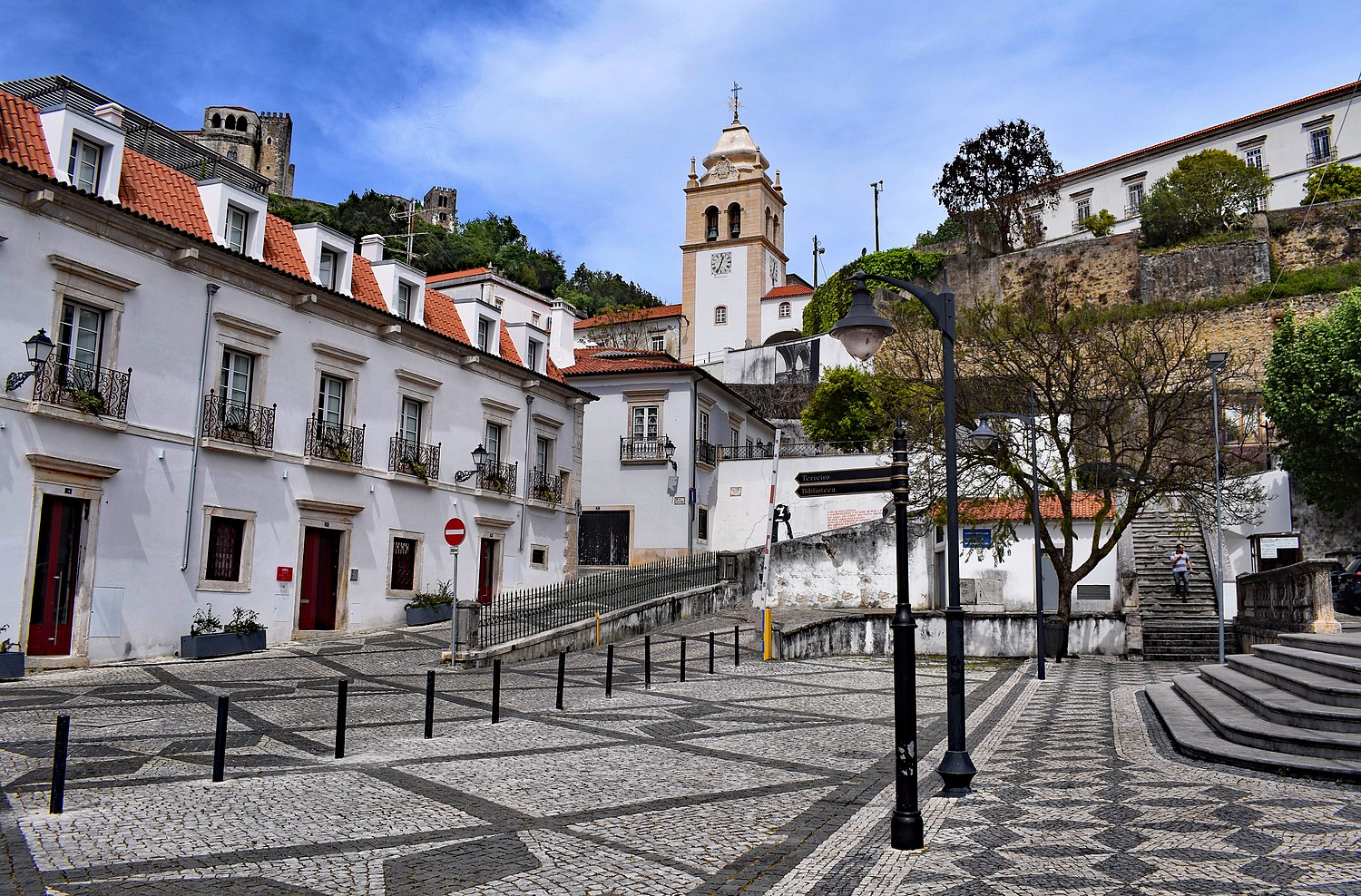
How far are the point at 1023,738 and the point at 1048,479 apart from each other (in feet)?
42.4

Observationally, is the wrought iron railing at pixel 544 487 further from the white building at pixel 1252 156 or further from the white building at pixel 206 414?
the white building at pixel 1252 156

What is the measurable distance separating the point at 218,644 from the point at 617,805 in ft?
44.3

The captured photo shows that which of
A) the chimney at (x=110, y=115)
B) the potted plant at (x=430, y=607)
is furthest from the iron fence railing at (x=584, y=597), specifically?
the chimney at (x=110, y=115)

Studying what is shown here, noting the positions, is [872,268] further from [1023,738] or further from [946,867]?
[946,867]

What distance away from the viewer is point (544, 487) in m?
29.2

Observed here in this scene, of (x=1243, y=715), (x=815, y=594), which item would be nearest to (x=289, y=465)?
(x=815, y=594)

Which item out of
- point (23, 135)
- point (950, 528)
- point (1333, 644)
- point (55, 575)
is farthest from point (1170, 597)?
point (23, 135)

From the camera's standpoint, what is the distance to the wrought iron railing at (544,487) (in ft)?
94.7

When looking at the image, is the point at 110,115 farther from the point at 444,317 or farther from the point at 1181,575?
the point at 1181,575

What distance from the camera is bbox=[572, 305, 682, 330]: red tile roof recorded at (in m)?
65.1

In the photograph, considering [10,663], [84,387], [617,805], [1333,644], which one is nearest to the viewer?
[617,805]

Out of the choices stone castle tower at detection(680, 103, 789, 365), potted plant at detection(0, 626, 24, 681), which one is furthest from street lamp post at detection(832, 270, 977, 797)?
stone castle tower at detection(680, 103, 789, 365)

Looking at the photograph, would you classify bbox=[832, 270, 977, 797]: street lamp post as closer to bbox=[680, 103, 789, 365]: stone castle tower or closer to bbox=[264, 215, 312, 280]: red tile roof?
bbox=[264, 215, 312, 280]: red tile roof

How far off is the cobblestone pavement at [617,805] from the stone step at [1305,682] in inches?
58.0
